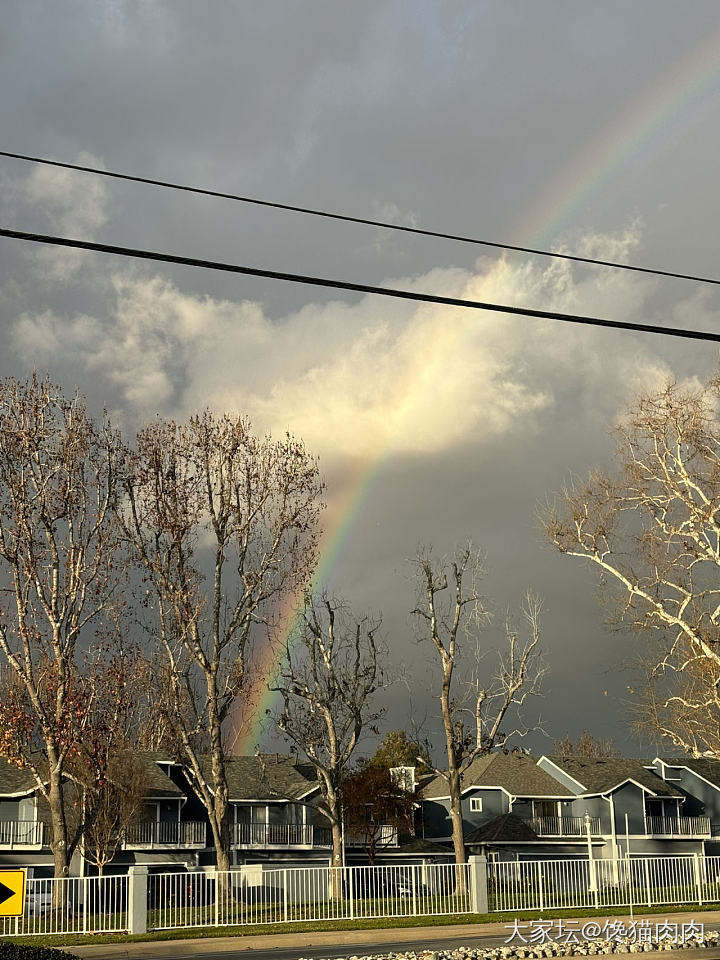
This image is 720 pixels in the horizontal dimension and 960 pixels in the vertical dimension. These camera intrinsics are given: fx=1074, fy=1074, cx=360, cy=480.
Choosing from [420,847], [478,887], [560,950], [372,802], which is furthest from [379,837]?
[560,950]

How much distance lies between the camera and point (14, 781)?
189 feet

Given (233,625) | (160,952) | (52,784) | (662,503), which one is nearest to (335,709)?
(233,625)

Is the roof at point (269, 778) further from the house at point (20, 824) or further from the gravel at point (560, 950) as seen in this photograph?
the gravel at point (560, 950)

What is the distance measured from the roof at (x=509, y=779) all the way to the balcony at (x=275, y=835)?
347 inches

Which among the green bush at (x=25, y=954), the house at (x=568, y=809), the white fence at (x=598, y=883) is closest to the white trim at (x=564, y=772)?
the house at (x=568, y=809)

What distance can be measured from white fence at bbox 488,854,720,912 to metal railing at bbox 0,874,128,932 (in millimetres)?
10564

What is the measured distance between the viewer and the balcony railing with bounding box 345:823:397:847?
60.5 m

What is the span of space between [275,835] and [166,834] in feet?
21.2

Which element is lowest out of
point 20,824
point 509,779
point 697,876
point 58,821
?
point 697,876

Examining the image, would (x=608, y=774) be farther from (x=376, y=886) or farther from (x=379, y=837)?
(x=376, y=886)

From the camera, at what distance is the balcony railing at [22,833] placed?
A: 179 ft

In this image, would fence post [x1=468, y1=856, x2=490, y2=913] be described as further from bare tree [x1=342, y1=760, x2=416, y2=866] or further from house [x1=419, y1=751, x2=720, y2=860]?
house [x1=419, y1=751, x2=720, y2=860]

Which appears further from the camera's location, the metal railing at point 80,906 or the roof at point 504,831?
the roof at point 504,831

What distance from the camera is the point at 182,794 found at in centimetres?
6016
